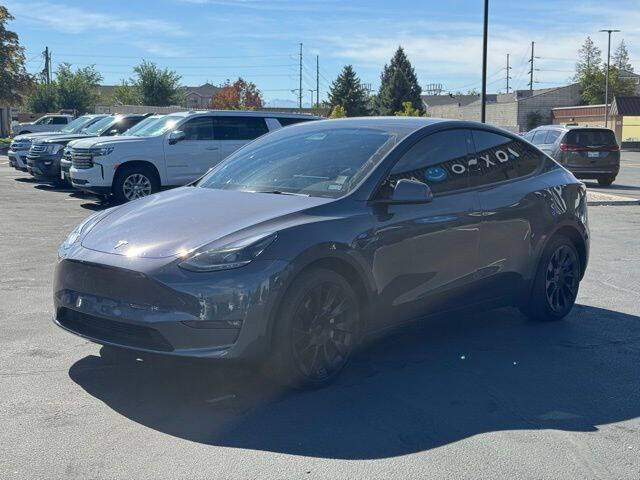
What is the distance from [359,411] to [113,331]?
5.05 feet

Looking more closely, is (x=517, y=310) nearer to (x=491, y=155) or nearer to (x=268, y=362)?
(x=491, y=155)

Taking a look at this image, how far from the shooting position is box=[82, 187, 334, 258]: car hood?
192 inches

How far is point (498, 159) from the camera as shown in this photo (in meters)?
6.66

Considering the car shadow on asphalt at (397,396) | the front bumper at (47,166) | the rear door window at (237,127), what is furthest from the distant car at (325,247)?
the front bumper at (47,166)

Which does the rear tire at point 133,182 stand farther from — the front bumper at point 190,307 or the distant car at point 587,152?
the distant car at point 587,152

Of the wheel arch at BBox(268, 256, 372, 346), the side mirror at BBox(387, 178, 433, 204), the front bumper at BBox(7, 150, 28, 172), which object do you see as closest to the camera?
the wheel arch at BBox(268, 256, 372, 346)

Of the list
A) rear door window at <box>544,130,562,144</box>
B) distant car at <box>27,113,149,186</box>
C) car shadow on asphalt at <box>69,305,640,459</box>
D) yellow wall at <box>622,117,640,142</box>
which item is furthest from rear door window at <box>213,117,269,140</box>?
yellow wall at <box>622,117,640,142</box>

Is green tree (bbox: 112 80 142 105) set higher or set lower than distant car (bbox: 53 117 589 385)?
higher

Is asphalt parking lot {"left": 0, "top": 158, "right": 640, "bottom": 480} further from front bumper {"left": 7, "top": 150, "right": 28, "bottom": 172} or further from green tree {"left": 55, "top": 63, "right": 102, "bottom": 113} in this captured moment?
green tree {"left": 55, "top": 63, "right": 102, "bottom": 113}

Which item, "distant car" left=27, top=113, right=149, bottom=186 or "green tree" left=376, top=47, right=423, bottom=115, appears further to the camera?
"green tree" left=376, top=47, right=423, bottom=115

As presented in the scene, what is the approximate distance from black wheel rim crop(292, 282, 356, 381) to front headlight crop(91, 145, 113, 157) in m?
11.3

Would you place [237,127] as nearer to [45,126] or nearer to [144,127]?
[144,127]

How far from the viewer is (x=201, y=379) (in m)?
5.38

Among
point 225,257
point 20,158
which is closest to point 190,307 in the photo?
point 225,257
